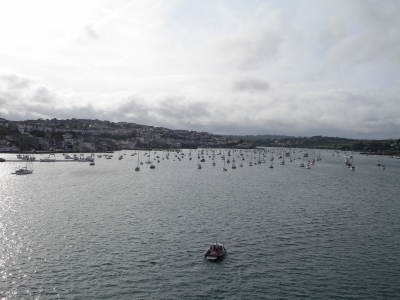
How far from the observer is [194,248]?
23.8 metres

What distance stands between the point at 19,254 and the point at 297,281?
56.5ft

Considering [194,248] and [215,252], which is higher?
[215,252]

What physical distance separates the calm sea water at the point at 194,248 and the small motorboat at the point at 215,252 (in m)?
0.39

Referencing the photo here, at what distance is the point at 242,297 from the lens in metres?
17.3

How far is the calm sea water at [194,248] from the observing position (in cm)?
1812

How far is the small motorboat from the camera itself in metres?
21.5

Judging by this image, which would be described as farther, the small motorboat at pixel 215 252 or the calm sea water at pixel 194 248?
the small motorboat at pixel 215 252

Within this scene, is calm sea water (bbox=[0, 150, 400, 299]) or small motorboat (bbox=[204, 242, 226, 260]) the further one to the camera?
small motorboat (bbox=[204, 242, 226, 260])

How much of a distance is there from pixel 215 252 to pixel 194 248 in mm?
2482

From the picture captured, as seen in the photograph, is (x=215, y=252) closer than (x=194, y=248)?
Yes

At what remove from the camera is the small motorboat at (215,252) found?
845 inches

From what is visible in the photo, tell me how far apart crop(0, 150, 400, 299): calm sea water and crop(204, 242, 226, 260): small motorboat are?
0.39 meters

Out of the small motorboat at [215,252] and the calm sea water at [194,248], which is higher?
the small motorboat at [215,252]

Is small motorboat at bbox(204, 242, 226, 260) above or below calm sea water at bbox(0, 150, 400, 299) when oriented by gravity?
above
